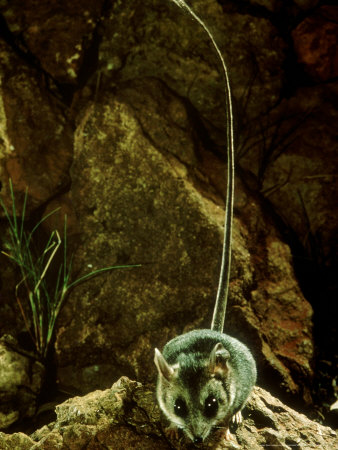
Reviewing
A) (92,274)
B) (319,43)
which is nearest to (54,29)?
(92,274)

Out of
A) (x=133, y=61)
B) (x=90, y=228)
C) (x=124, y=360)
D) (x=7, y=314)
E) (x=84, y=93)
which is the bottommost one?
(x=7, y=314)

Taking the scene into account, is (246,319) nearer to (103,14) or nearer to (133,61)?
(133,61)

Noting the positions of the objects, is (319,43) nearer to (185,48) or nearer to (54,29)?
(185,48)

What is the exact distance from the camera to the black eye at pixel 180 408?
208 centimetres

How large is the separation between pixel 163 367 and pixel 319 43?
133 inches

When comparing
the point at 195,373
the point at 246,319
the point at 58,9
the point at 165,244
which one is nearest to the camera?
the point at 195,373

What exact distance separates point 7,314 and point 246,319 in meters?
2.27

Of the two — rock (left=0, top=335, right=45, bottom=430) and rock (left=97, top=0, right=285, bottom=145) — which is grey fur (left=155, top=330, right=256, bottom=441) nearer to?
rock (left=0, top=335, right=45, bottom=430)

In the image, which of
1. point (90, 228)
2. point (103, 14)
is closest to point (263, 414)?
point (90, 228)

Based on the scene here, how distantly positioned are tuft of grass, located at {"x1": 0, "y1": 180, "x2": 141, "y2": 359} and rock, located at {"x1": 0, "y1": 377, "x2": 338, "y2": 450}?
1.11 m

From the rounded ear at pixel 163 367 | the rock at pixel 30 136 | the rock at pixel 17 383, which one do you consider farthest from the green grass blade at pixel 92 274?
the rounded ear at pixel 163 367

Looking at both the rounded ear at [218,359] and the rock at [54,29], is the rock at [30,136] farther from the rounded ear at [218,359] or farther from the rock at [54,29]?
the rounded ear at [218,359]

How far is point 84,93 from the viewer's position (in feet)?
12.1

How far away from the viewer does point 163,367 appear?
2.11 metres
